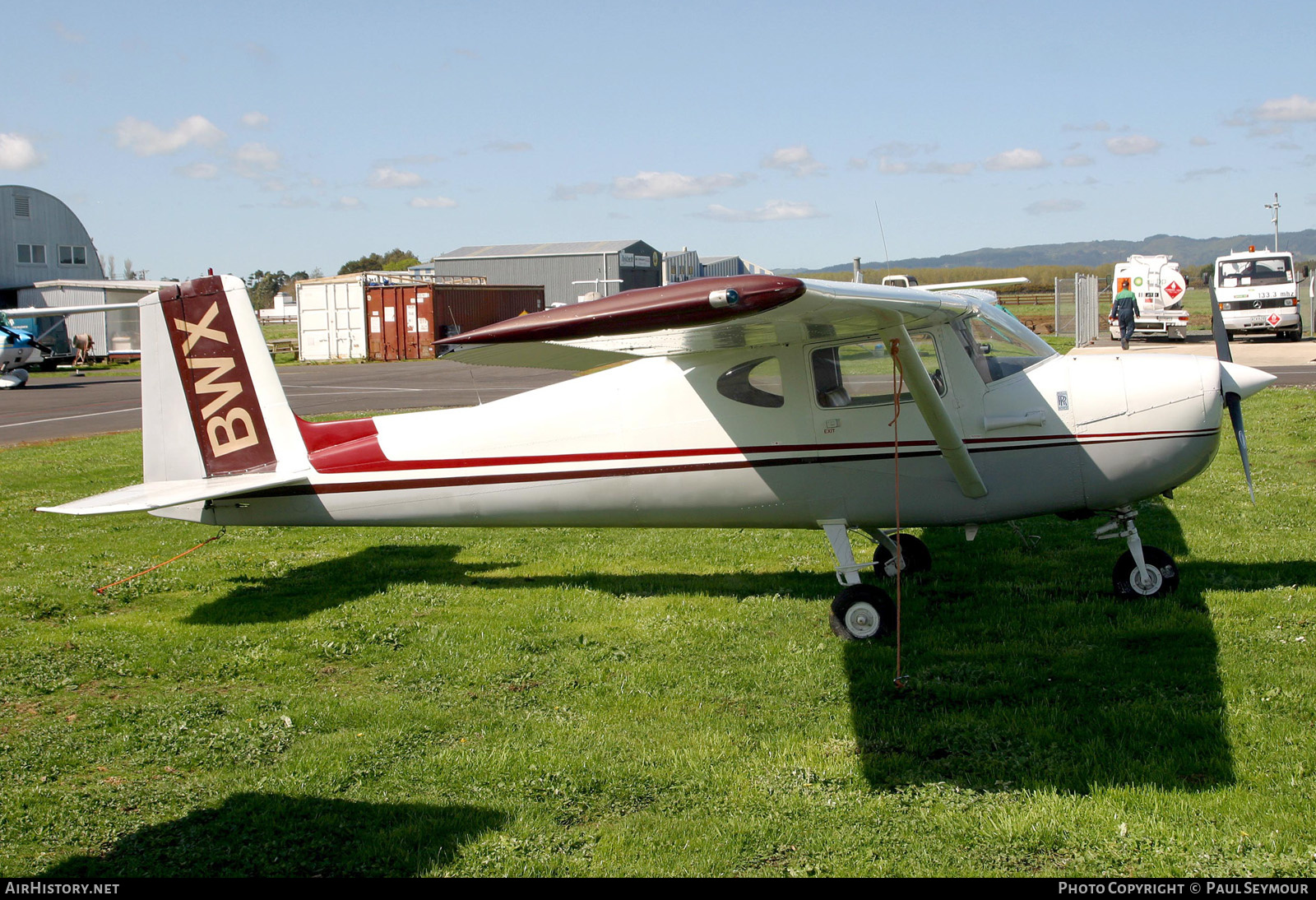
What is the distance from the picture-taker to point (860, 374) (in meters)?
6.98

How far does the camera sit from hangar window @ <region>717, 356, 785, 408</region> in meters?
7.08

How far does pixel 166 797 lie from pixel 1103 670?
205 inches

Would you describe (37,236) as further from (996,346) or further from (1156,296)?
(996,346)

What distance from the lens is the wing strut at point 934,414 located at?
6.13m

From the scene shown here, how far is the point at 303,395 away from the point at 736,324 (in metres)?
24.1

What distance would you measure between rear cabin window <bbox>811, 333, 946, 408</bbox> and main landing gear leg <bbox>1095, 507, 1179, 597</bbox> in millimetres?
1717

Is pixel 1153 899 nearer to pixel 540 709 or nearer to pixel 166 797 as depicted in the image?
pixel 540 709

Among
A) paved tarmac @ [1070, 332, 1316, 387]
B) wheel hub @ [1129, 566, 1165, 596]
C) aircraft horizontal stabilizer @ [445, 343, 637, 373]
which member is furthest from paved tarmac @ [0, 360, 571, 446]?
paved tarmac @ [1070, 332, 1316, 387]

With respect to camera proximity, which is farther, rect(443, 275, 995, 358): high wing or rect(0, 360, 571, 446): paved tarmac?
rect(0, 360, 571, 446): paved tarmac

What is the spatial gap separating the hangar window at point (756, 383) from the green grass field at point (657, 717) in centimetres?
162

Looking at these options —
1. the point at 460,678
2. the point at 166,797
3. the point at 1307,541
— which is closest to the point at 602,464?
the point at 460,678

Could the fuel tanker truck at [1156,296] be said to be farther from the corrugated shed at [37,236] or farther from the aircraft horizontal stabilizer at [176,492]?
the corrugated shed at [37,236]

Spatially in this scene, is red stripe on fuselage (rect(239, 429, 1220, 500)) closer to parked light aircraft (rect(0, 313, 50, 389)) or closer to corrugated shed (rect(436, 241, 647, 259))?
parked light aircraft (rect(0, 313, 50, 389))

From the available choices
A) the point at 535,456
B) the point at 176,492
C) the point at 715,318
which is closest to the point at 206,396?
the point at 176,492
